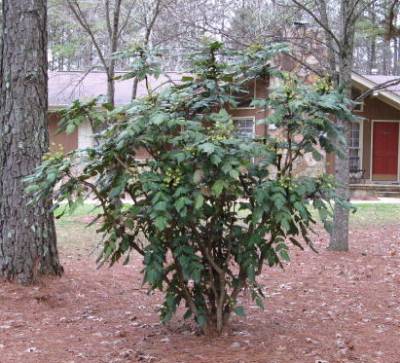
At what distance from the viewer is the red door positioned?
18375mm

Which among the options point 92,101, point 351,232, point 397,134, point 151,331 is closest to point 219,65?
point 92,101

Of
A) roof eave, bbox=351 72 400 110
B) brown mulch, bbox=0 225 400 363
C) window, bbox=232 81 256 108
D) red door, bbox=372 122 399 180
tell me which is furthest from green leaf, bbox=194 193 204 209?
red door, bbox=372 122 399 180

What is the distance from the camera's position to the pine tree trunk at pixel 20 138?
18.7 ft

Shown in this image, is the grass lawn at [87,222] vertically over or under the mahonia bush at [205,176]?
under

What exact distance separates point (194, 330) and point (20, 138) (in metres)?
2.65

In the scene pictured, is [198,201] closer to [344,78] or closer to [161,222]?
[161,222]

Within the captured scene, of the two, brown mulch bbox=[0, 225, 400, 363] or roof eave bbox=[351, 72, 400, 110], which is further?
roof eave bbox=[351, 72, 400, 110]

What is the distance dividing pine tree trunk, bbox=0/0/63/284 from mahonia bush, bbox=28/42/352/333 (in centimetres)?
182

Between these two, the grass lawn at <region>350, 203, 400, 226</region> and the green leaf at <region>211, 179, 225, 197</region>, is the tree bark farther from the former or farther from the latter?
the green leaf at <region>211, 179, 225, 197</region>

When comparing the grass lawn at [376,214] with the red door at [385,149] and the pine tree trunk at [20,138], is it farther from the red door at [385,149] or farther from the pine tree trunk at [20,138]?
the pine tree trunk at [20,138]


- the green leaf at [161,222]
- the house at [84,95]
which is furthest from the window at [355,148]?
the green leaf at [161,222]

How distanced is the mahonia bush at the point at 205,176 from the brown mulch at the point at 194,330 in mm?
341

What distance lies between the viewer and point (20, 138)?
18.8ft

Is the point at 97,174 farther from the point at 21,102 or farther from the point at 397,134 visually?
the point at 397,134
